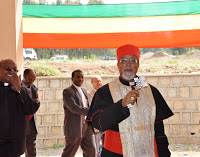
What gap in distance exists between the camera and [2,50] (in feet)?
16.6

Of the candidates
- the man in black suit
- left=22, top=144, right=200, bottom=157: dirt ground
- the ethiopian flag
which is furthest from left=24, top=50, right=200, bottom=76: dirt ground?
the man in black suit

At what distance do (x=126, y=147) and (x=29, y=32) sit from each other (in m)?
4.49

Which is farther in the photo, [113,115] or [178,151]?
[178,151]

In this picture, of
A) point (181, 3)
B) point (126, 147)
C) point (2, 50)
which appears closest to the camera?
point (126, 147)

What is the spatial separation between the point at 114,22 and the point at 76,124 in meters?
2.27

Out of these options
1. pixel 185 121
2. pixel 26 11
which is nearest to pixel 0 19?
pixel 26 11

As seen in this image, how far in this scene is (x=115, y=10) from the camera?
659cm

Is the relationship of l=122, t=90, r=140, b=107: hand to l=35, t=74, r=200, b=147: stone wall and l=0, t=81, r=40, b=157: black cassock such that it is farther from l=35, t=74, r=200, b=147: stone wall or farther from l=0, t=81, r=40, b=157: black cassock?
l=35, t=74, r=200, b=147: stone wall

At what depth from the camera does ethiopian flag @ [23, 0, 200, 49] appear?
6.47 m

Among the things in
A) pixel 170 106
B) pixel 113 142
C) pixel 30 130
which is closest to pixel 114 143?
pixel 113 142

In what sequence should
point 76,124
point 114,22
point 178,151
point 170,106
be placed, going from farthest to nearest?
point 170,106, point 178,151, point 114,22, point 76,124

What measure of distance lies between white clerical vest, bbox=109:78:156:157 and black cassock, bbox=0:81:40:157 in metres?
1.37

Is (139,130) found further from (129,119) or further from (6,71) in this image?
(6,71)

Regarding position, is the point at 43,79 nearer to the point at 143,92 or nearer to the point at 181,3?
the point at 181,3
